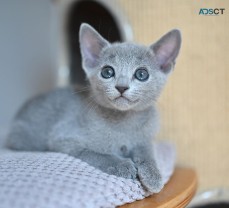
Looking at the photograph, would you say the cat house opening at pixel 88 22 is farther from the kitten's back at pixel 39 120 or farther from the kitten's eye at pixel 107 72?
the kitten's eye at pixel 107 72

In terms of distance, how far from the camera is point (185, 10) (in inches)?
44.3

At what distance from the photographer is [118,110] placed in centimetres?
118

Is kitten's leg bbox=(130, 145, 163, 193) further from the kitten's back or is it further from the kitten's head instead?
the kitten's back

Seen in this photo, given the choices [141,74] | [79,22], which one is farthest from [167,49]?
[79,22]

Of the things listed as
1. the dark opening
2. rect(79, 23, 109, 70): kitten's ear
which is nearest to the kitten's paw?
rect(79, 23, 109, 70): kitten's ear

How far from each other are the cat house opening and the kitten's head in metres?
0.26

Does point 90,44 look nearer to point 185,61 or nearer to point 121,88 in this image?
point 121,88

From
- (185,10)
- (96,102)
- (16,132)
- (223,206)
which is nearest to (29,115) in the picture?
(16,132)

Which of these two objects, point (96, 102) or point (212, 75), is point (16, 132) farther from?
point (212, 75)

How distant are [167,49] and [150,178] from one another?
421 millimetres

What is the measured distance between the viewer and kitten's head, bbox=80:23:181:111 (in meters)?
1.07

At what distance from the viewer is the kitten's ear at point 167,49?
3.71ft

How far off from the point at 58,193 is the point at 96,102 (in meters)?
0.41

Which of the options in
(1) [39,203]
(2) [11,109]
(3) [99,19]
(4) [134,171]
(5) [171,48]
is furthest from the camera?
(2) [11,109]
